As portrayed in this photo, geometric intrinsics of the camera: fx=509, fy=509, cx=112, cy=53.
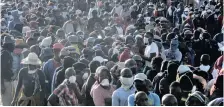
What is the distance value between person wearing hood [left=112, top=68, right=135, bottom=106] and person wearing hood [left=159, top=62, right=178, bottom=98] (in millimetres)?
628

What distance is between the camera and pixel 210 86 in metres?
7.50

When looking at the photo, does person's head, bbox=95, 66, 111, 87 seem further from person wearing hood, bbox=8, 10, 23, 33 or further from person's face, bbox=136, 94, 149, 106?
person wearing hood, bbox=8, 10, 23, 33

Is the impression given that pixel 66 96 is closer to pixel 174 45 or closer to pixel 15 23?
pixel 174 45

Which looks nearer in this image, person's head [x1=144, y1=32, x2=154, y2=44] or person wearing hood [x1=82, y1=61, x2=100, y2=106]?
person wearing hood [x1=82, y1=61, x2=100, y2=106]

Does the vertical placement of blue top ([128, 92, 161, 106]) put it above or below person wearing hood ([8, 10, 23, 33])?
above

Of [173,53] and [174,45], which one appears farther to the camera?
[174,45]

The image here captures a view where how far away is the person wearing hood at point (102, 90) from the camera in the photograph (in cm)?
688

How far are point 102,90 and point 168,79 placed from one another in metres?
1.12

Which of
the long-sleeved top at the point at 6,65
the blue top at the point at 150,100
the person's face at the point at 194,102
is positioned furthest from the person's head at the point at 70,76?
the long-sleeved top at the point at 6,65

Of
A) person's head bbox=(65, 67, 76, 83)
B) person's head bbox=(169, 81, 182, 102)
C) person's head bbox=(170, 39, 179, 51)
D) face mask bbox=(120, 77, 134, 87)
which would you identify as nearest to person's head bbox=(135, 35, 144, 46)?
person's head bbox=(170, 39, 179, 51)

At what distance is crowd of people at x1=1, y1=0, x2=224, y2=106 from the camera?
6855mm

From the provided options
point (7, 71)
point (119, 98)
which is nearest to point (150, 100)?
point (119, 98)

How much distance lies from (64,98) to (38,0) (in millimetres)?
17769

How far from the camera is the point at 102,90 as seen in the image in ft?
22.8
